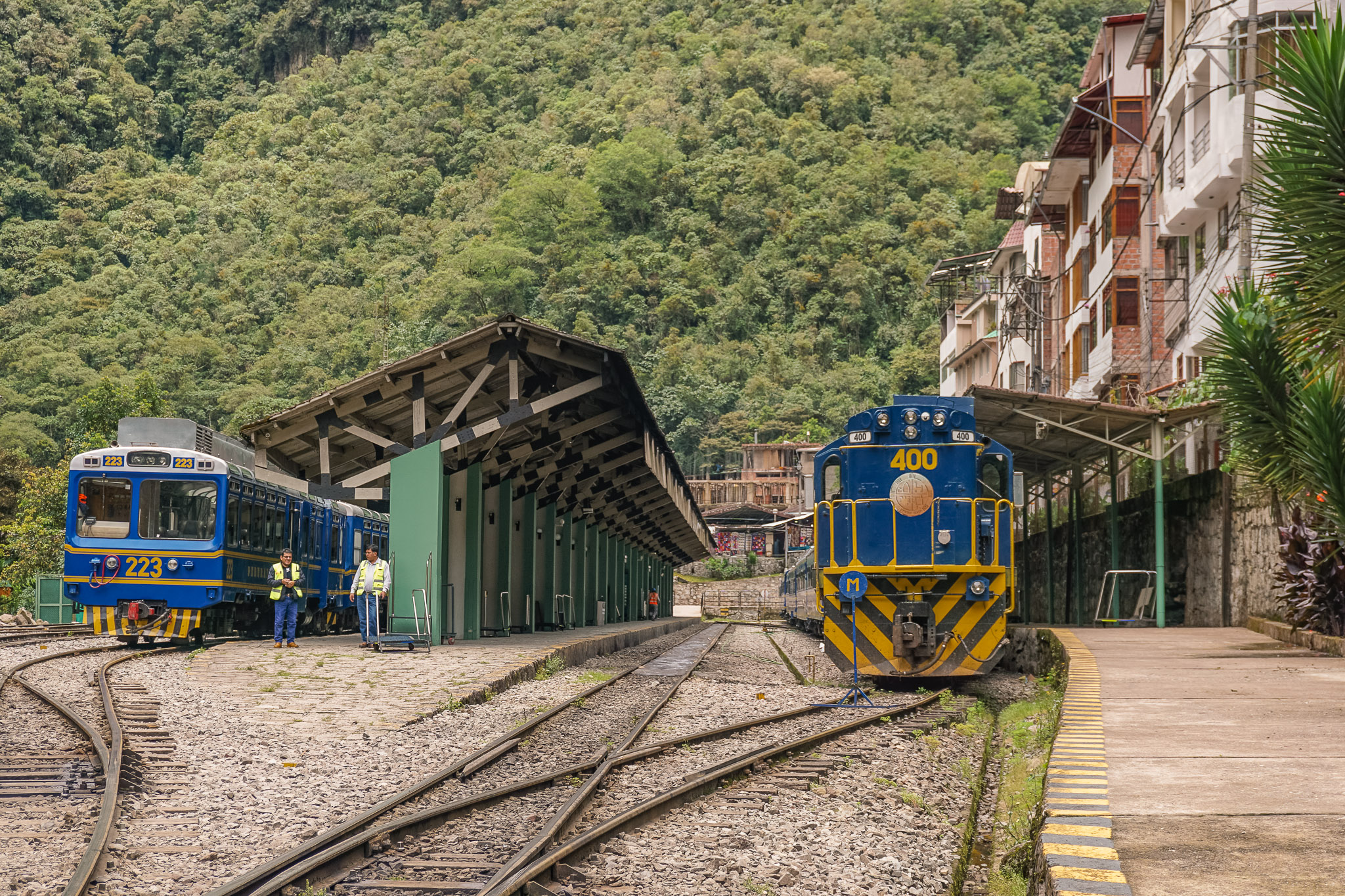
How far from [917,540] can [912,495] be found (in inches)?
19.7

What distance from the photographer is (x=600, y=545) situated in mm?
38875

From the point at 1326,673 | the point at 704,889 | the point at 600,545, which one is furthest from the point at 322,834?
the point at 600,545

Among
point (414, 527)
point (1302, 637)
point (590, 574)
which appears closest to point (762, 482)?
point (590, 574)

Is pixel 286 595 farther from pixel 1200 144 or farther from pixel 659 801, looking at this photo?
pixel 1200 144

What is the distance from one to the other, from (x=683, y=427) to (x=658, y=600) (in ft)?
153

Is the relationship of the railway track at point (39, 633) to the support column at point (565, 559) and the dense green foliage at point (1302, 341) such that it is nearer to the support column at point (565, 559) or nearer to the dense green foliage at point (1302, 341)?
the support column at point (565, 559)

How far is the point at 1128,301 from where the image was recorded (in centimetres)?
3591

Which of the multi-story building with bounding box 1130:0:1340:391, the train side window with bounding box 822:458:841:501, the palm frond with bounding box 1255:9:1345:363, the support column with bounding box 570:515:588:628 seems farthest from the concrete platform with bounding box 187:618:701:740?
the support column with bounding box 570:515:588:628

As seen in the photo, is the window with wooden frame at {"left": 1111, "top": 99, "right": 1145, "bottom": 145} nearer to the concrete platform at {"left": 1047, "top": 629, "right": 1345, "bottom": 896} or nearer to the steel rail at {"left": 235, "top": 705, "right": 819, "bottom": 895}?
the concrete platform at {"left": 1047, "top": 629, "right": 1345, "bottom": 896}

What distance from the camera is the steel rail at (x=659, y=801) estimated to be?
19.9ft

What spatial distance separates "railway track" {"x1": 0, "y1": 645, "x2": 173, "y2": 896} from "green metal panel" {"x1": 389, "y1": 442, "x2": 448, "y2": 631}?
609cm

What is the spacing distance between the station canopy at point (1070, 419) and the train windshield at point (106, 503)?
12.3 m

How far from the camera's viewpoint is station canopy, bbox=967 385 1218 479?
2044 centimetres

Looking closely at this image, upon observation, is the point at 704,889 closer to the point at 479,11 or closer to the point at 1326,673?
the point at 1326,673
